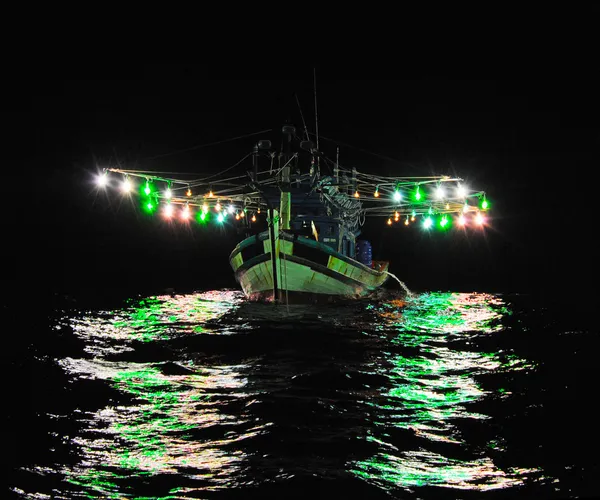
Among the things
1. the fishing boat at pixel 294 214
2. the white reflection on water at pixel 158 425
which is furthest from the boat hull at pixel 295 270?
the white reflection on water at pixel 158 425

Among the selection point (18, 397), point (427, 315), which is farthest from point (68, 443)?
point (427, 315)

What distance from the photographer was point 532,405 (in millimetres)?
8211

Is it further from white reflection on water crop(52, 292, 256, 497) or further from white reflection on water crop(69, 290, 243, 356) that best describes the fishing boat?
white reflection on water crop(52, 292, 256, 497)

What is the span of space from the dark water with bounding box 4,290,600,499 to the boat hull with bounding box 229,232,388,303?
7.59 m

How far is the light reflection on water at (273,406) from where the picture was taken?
5383mm

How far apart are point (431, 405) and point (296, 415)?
2.41 m

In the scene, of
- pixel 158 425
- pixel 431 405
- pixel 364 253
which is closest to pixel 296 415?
pixel 158 425

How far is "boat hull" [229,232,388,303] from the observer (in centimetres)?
2281

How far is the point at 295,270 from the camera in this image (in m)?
23.1

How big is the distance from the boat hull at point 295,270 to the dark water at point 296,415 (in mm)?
7587

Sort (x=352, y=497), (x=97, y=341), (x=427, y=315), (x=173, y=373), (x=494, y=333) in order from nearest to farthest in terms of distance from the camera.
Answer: (x=352, y=497) < (x=173, y=373) < (x=97, y=341) < (x=494, y=333) < (x=427, y=315)

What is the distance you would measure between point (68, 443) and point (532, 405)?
724 centimetres

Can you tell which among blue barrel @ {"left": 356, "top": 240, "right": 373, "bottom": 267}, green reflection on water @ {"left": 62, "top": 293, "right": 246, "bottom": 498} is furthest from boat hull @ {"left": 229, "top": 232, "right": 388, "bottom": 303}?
blue barrel @ {"left": 356, "top": 240, "right": 373, "bottom": 267}

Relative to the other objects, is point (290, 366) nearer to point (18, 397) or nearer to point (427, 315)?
point (18, 397)
